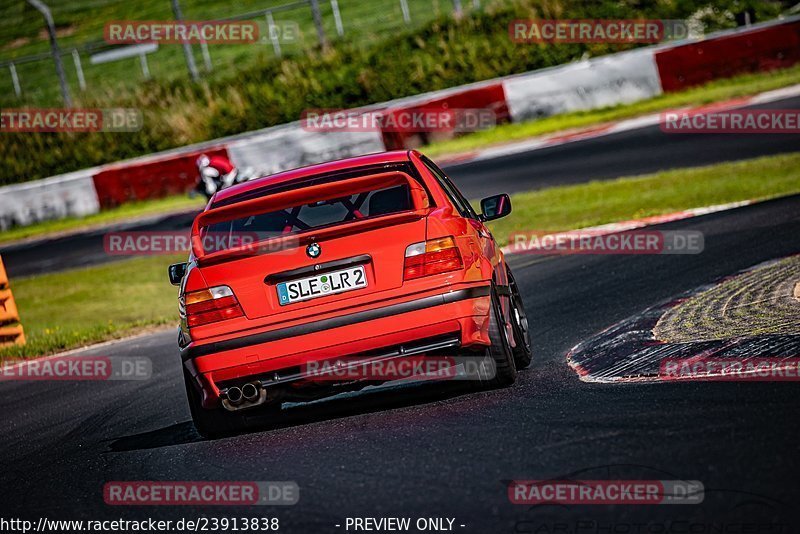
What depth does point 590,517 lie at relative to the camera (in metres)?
4.05

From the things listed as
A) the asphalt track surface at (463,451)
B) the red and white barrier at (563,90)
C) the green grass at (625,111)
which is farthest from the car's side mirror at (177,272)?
the green grass at (625,111)

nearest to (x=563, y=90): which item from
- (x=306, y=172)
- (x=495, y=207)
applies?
(x=495, y=207)

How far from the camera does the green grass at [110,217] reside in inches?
938

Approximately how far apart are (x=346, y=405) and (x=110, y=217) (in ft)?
62.2

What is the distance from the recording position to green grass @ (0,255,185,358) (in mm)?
12758

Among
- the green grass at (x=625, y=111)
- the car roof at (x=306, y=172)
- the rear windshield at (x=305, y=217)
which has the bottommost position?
the green grass at (x=625, y=111)

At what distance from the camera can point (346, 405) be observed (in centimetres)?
654

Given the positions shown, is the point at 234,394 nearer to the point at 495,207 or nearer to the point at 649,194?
the point at 495,207

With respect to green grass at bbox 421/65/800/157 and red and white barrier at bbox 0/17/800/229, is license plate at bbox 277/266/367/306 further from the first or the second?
red and white barrier at bbox 0/17/800/229

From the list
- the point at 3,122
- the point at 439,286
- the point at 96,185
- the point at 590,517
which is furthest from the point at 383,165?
the point at 3,122

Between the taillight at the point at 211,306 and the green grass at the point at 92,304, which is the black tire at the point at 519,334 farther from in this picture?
the green grass at the point at 92,304

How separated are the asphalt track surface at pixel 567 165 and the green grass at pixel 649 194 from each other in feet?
1.96

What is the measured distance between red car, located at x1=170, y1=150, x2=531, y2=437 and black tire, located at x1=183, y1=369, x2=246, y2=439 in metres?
0.02

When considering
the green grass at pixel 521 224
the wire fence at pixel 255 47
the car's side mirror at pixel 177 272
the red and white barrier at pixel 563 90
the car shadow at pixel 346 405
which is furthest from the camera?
the wire fence at pixel 255 47
